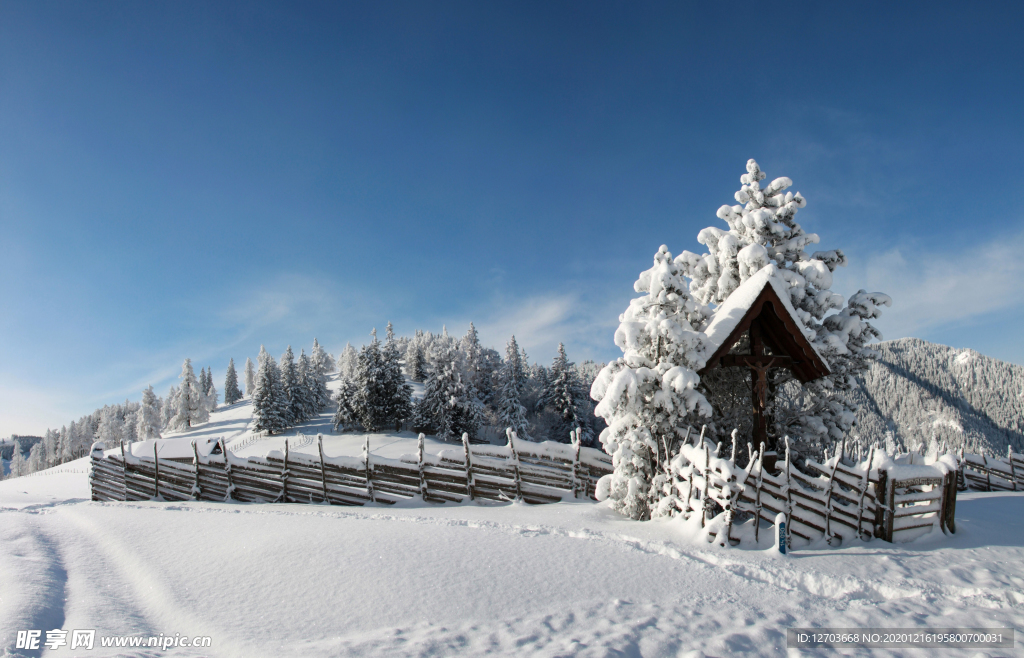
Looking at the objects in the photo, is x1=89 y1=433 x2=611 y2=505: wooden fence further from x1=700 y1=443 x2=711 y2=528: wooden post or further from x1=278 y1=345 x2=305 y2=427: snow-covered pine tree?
x1=278 y1=345 x2=305 y2=427: snow-covered pine tree

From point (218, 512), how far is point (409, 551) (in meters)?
6.71

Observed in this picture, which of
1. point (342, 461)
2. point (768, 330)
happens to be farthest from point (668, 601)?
point (342, 461)

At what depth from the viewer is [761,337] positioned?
1196 centimetres

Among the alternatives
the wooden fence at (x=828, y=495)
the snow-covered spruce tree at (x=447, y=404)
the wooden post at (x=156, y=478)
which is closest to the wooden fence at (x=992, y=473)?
the wooden fence at (x=828, y=495)

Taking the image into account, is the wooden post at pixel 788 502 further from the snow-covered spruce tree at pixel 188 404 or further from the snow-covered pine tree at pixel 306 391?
the snow-covered spruce tree at pixel 188 404

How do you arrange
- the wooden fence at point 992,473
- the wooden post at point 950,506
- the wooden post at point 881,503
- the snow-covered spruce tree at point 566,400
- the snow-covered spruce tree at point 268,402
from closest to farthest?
the wooden post at point 881,503 → the wooden post at point 950,506 → the wooden fence at point 992,473 → the snow-covered spruce tree at point 566,400 → the snow-covered spruce tree at point 268,402

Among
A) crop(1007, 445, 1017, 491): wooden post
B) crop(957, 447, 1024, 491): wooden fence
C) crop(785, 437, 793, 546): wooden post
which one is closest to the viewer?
crop(785, 437, 793, 546): wooden post

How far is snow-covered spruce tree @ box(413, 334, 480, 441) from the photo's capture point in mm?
49875

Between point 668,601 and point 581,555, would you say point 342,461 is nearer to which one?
point 581,555

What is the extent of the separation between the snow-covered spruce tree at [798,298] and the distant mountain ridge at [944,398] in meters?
124

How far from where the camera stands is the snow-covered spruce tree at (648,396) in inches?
417

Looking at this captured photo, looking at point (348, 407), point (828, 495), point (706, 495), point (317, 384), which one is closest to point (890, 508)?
point (828, 495)

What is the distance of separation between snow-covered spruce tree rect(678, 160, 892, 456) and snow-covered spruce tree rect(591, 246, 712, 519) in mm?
2559

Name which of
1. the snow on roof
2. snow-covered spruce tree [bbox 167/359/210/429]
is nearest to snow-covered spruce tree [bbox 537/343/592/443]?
the snow on roof
